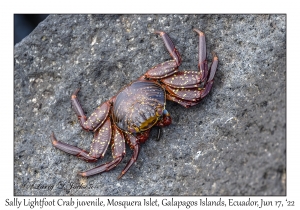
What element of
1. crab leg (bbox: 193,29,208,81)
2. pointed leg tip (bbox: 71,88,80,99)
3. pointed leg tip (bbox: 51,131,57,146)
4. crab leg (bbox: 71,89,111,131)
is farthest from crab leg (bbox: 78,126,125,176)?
crab leg (bbox: 193,29,208,81)

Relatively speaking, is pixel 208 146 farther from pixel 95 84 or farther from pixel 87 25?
pixel 87 25

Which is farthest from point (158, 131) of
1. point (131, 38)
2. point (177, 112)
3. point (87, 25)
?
point (87, 25)

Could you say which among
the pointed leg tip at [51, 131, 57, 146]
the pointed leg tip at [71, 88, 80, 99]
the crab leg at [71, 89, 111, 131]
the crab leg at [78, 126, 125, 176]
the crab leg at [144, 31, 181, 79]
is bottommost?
the crab leg at [78, 126, 125, 176]

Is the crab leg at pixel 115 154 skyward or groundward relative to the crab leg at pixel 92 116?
groundward

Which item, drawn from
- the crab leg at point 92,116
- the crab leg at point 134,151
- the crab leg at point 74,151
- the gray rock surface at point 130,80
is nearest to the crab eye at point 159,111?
the gray rock surface at point 130,80

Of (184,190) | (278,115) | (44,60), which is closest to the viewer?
(278,115)

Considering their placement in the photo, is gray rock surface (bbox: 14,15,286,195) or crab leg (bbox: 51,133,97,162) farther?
crab leg (bbox: 51,133,97,162)

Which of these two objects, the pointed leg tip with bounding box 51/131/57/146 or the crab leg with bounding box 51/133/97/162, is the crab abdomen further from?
the pointed leg tip with bounding box 51/131/57/146

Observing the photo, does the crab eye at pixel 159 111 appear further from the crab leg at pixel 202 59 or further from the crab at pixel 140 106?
the crab leg at pixel 202 59
